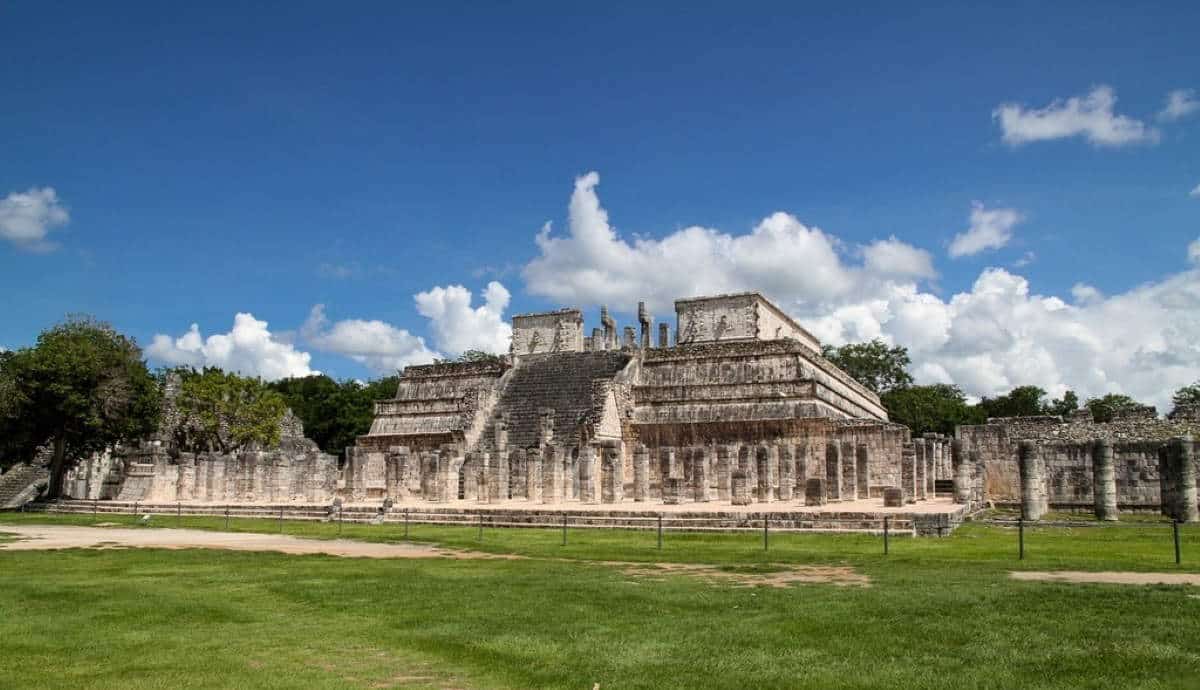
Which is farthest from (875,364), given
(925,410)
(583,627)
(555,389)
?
(583,627)

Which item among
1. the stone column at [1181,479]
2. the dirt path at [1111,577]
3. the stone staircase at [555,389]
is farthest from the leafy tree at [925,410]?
the dirt path at [1111,577]

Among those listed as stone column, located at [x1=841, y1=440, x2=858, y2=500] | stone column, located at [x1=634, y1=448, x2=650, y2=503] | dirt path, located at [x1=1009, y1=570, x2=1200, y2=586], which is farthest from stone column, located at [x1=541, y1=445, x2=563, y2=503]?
dirt path, located at [x1=1009, y1=570, x2=1200, y2=586]

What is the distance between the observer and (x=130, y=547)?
1856 cm

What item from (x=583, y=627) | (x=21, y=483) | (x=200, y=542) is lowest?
(x=200, y=542)

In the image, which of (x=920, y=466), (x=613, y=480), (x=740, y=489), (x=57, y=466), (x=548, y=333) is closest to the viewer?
(x=740, y=489)

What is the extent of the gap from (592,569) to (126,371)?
27.1 meters

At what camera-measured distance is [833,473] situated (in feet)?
90.9

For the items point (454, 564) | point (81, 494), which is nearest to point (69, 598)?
point (454, 564)

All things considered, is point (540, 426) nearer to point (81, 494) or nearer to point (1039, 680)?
point (81, 494)

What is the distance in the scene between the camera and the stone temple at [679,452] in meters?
24.8

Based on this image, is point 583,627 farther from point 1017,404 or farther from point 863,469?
point 1017,404

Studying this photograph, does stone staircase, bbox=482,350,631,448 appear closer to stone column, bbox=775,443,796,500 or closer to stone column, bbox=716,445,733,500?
stone column, bbox=716,445,733,500

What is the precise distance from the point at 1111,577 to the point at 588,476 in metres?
18.3

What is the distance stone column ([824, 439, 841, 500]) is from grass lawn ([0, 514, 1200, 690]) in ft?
39.7
